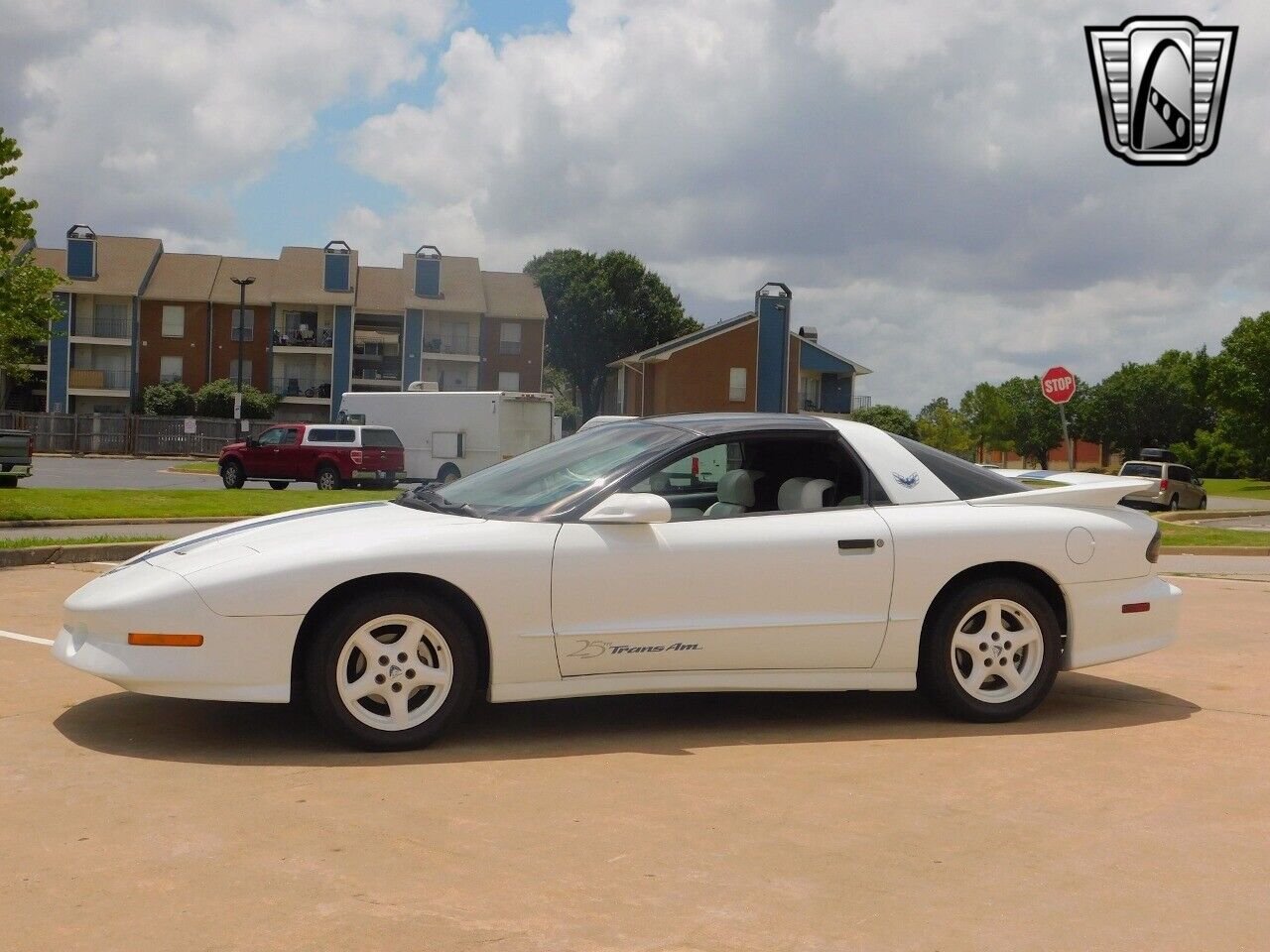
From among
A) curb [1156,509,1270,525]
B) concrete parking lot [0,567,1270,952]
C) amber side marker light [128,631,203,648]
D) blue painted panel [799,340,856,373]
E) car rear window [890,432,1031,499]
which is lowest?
concrete parking lot [0,567,1270,952]

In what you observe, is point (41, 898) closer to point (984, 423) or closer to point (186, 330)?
point (186, 330)

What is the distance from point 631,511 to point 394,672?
1134mm

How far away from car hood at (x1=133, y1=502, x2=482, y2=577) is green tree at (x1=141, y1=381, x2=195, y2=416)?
193 feet

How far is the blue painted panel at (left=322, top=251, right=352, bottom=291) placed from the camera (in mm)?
65750

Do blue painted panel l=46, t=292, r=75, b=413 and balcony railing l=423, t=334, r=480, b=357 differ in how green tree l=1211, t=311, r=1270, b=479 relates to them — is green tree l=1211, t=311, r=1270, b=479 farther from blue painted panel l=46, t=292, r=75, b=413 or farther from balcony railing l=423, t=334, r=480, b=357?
blue painted panel l=46, t=292, r=75, b=413

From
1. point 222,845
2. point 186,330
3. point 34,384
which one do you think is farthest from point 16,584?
point 34,384

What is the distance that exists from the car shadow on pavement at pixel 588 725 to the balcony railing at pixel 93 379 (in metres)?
63.6

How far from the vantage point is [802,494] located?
235 inches

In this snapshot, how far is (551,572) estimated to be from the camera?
17.3ft

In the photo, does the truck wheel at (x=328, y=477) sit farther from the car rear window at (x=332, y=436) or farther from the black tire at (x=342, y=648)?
the black tire at (x=342, y=648)

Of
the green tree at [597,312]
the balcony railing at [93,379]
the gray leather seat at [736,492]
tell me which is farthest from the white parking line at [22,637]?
the green tree at [597,312]

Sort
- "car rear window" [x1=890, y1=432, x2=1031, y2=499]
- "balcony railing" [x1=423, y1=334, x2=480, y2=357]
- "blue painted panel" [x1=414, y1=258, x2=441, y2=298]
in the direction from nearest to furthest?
"car rear window" [x1=890, y1=432, x2=1031, y2=499], "balcony railing" [x1=423, y1=334, x2=480, y2=357], "blue painted panel" [x1=414, y1=258, x2=441, y2=298]

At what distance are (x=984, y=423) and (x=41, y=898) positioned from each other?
280ft

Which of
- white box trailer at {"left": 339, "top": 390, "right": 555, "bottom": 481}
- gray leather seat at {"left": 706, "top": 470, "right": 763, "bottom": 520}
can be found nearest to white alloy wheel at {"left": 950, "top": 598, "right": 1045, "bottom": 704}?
gray leather seat at {"left": 706, "top": 470, "right": 763, "bottom": 520}
